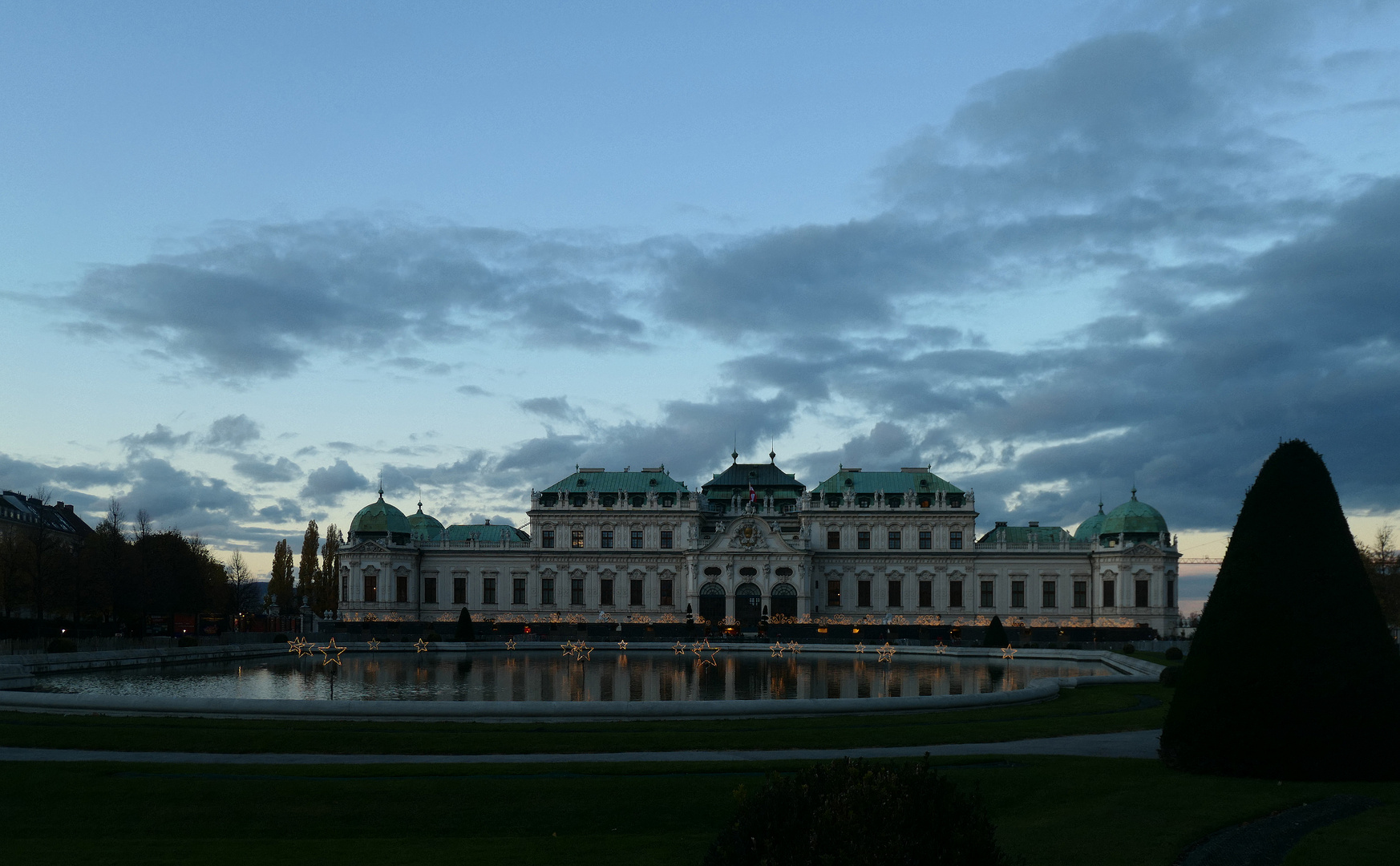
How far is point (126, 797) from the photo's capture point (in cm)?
2045

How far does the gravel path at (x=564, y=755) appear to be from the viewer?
2423 cm

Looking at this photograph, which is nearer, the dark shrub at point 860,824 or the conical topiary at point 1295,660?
the dark shrub at point 860,824

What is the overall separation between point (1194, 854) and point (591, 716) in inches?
803

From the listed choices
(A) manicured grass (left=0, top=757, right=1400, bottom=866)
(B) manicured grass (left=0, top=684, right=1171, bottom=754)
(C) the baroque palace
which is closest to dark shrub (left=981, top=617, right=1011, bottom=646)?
(C) the baroque palace

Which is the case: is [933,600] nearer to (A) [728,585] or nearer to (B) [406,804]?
(A) [728,585]

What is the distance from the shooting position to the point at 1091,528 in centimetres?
11025

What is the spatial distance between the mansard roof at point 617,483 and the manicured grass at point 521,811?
86392 millimetres

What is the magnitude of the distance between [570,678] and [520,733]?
2431 centimetres

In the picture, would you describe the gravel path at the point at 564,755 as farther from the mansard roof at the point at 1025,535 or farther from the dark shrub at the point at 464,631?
the mansard roof at the point at 1025,535

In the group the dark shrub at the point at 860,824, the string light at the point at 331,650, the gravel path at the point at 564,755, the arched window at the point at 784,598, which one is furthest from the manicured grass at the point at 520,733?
the arched window at the point at 784,598

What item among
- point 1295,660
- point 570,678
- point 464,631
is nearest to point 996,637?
point 570,678

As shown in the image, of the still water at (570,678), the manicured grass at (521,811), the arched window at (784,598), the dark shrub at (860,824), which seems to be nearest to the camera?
the dark shrub at (860,824)

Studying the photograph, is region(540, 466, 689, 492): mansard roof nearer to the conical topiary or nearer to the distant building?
the distant building

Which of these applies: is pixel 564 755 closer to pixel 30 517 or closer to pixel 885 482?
pixel 885 482
